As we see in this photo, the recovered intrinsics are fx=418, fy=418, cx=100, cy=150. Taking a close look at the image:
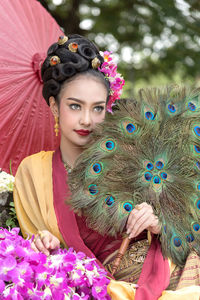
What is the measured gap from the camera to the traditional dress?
172 centimetres

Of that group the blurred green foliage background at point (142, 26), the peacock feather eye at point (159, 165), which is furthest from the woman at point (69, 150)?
the blurred green foliage background at point (142, 26)

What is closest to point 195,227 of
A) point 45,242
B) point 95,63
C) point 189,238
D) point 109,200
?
point 189,238

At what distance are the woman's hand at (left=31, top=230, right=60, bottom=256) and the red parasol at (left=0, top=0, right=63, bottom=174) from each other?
2.63ft

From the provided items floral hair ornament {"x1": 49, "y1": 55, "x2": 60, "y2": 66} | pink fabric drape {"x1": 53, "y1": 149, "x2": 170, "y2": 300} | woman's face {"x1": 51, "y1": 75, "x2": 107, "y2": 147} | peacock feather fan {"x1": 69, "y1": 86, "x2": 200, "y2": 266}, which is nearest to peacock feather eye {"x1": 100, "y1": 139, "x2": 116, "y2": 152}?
peacock feather fan {"x1": 69, "y1": 86, "x2": 200, "y2": 266}

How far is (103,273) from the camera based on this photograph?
174 centimetres

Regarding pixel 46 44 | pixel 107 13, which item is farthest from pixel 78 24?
pixel 46 44

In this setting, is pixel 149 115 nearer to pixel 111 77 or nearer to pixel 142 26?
pixel 111 77

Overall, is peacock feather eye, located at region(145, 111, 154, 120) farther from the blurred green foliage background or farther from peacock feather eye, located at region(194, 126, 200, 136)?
the blurred green foliage background

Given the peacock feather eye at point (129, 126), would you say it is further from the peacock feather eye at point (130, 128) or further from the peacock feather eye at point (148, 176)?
the peacock feather eye at point (148, 176)

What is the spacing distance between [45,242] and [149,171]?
54cm

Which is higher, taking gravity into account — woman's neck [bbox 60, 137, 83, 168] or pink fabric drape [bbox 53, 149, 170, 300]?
woman's neck [bbox 60, 137, 83, 168]

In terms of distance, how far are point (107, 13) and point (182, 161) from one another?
2942 millimetres

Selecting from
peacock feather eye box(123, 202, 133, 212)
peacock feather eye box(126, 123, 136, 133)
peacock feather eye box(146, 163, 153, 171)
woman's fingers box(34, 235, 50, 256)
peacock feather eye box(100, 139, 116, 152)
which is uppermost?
peacock feather eye box(126, 123, 136, 133)

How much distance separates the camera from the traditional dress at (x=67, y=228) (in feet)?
5.64
